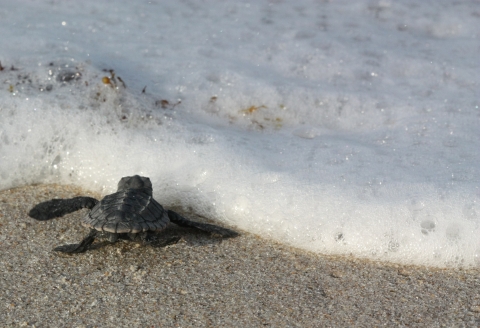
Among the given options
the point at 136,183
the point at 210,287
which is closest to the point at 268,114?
the point at 136,183

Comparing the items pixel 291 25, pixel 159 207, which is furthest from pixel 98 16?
pixel 159 207

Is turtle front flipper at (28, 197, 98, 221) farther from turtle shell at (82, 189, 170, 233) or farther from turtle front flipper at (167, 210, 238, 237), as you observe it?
turtle front flipper at (167, 210, 238, 237)

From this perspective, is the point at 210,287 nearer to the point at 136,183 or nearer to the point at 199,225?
the point at 199,225

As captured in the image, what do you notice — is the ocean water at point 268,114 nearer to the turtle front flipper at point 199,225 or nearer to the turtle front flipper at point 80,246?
the turtle front flipper at point 199,225

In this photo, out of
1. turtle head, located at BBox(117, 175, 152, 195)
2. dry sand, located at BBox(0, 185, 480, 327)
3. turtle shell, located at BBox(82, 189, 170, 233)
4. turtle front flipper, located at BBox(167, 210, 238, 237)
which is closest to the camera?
dry sand, located at BBox(0, 185, 480, 327)

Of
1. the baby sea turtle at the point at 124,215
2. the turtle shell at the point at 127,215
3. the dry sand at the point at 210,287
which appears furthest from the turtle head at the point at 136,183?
the dry sand at the point at 210,287

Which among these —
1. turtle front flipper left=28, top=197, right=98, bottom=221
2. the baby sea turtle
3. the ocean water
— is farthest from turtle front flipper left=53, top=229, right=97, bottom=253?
the ocean water

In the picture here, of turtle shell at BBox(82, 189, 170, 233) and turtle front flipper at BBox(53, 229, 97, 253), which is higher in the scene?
turtle shell at BBox(82, 189, 170, 233)
